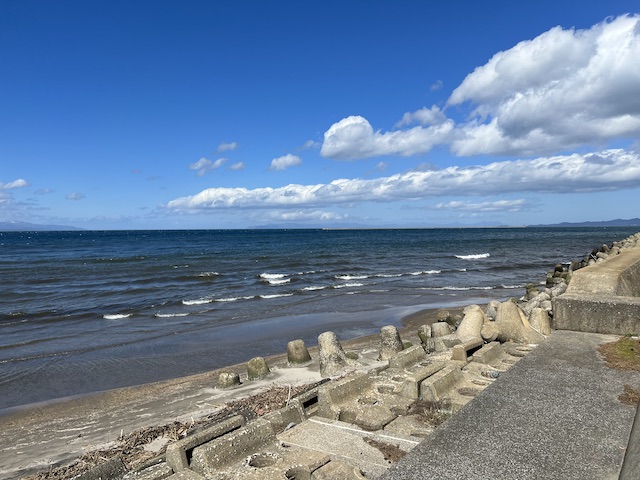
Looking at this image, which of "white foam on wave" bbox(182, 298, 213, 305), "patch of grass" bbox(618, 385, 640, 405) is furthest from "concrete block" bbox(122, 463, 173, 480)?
"white foam on wave" bbox(182, 298, 213, 305)

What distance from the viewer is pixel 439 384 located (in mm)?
5055

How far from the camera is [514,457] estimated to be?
2836 millimetres

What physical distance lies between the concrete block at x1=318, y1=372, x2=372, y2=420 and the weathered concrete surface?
2.46 metres

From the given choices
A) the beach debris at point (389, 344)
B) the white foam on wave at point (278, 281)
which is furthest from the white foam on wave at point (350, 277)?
the beach debris at point (389, 344)

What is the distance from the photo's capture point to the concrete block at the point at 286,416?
186 inches

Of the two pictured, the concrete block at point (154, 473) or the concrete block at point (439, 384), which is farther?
the concrete block at point (439, 384)

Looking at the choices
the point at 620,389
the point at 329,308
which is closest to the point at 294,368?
the point at 620,389

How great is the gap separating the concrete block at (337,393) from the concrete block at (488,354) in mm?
1593

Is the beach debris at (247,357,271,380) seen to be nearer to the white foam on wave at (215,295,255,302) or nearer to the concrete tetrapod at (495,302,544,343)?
the concrete tetrapod at (495,302,544,343)

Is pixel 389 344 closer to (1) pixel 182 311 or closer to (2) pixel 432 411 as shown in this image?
(2) pixel 432 411

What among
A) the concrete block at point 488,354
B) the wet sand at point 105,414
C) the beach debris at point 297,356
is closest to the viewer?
the concrete block at point 488,354

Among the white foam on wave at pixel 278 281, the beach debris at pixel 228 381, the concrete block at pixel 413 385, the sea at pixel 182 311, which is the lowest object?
the sea at pixel 182 311

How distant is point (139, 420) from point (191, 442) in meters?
4.85

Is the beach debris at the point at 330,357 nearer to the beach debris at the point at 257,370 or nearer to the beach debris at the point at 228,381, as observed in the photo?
the beach debris at the point at 257,370
